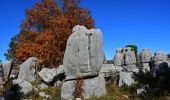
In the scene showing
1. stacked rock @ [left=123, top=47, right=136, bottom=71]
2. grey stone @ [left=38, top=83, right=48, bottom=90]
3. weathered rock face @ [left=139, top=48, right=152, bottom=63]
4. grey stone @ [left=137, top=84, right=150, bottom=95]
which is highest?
weathered rock face @ [left=139, top=48, right=152, bottom=63]

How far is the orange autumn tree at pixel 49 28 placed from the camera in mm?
29291

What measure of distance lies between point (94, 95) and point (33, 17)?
1745cm

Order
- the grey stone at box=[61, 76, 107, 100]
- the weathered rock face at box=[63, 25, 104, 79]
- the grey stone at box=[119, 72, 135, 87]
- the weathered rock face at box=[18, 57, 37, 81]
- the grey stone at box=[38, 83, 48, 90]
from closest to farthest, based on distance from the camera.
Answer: the grey stone at box=[61, 76, 107, 100] < the weathered rock face at box=[63, 25, 104, 79] < the grey stone at box=[38, 83, 48, 90] < the grey stone at box=[119, 72, 135, 87] < the weathered rock face at box=[18, 57, 37, 81]

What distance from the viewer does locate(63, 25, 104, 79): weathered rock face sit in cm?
1850

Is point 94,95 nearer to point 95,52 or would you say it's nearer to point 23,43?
point 95,52

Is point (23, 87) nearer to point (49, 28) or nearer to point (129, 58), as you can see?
point (49, 28)

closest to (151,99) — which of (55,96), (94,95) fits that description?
(94,95)

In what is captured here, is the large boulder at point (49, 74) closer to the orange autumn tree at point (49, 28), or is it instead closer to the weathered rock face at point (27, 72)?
the weathered rock face at point (27, 72)

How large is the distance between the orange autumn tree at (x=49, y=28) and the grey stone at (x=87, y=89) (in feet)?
30.2

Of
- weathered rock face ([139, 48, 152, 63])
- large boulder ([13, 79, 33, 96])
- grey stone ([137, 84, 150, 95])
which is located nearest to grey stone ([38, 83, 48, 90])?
large boulder ([13, 79, 33, 96])

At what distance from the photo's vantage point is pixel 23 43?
105 feet

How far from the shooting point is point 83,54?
61.1ft

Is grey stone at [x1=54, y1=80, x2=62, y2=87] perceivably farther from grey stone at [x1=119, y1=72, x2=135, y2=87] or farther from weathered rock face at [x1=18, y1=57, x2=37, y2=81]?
grey stone at [x1=119, y1=72, x2=135, y2=87]

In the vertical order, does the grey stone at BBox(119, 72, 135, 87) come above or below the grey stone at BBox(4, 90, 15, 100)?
above
